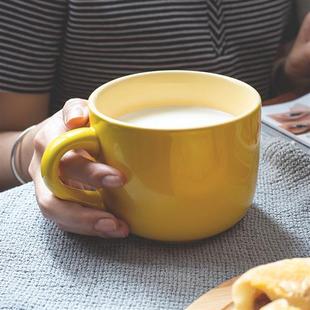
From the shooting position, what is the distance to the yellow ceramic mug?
0.37m

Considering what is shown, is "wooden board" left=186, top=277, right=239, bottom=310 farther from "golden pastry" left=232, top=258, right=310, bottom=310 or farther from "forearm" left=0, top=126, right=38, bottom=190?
→ "forearm" left=0, top=126, right=38, bottom=190

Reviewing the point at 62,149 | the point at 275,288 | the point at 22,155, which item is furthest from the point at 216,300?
the point at 22,155

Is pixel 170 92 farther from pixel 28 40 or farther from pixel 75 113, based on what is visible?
pixel 28 40

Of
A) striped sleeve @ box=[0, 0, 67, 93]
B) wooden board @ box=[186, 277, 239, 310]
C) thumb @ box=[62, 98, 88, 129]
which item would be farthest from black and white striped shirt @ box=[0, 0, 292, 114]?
wooden board @ box=[186, 277, 239, 310]

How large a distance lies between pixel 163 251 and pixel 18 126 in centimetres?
38

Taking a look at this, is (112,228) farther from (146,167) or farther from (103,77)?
(103,77)

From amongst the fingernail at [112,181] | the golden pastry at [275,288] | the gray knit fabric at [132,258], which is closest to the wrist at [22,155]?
the gray knit fabric at [132,258]

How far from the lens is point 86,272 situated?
0.40m

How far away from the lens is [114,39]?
716 millimetres

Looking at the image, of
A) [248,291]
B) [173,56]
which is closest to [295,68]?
[173,56]

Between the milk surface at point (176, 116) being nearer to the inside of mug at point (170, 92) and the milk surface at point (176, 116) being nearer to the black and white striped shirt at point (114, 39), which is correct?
the inside of mug at point (170, 92)

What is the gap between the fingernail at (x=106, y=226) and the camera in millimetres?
410

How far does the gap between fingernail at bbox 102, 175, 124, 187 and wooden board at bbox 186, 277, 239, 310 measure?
3.8 inches

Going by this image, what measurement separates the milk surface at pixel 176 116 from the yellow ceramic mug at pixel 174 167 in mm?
12
